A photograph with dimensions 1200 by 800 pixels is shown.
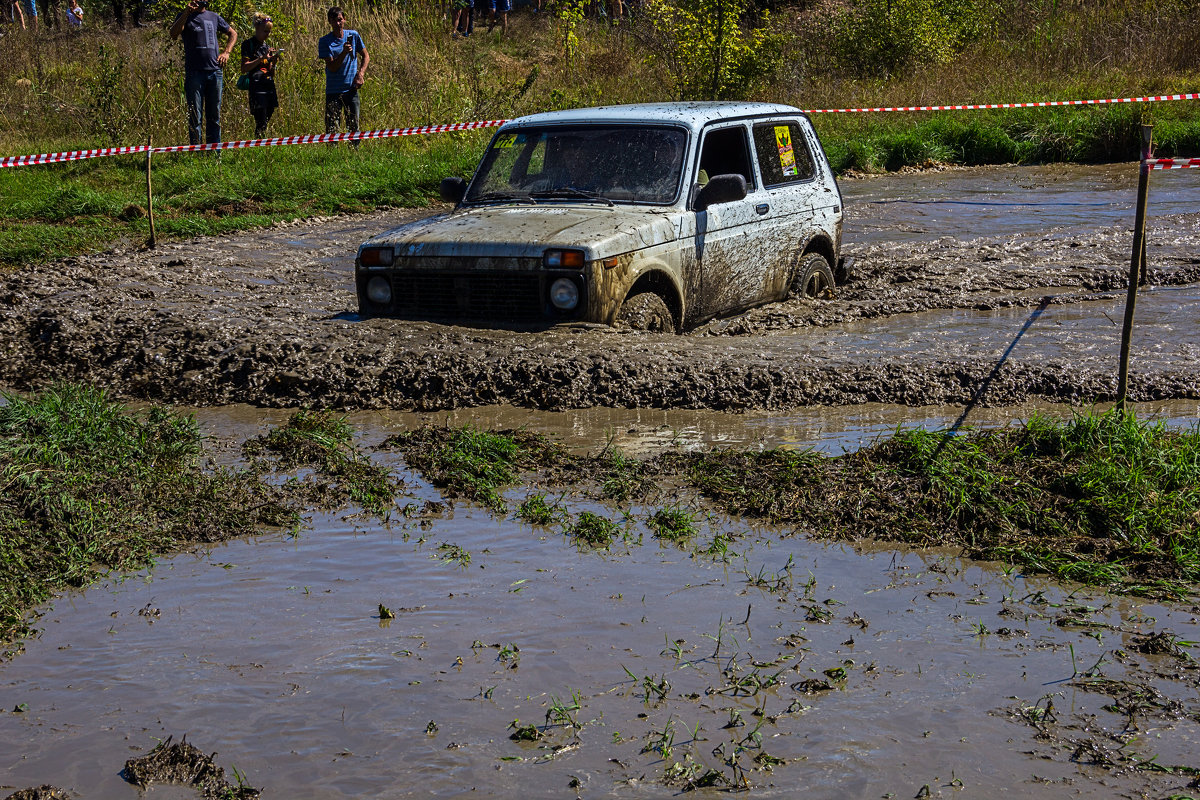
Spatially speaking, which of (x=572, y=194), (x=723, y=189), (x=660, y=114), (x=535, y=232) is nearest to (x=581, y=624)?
(x=535, y=232)

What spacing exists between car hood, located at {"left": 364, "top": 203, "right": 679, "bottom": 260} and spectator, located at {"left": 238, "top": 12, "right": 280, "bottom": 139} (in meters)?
9.61

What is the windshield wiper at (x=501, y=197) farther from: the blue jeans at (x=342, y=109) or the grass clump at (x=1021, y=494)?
the blue jeans at (x=342, y=109)

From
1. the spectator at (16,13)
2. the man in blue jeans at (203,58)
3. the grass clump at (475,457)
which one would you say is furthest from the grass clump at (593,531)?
the spectator at (16,13)

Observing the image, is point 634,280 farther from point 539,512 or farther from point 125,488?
point 125,488

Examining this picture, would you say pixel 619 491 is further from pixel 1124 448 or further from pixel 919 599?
pixel 1124 448

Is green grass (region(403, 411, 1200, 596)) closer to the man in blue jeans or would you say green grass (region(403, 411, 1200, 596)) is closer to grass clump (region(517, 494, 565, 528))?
grass clump (region(517, 494, 565, 528))

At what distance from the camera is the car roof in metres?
8.11

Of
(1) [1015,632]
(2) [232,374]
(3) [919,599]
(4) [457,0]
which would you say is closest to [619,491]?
(3) [919,599]

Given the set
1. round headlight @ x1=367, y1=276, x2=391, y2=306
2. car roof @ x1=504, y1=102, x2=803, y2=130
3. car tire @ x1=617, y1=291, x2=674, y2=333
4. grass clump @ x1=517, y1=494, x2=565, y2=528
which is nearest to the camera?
grass clump @ x1=517, y1=494, x2=565, y2=528

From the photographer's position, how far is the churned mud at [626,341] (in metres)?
7.20

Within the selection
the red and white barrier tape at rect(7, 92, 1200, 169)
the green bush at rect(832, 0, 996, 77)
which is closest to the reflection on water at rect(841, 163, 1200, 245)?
the red and white barrier tape at rect(7, 92, 1200, 169)

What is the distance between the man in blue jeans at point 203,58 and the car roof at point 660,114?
28.9 feet

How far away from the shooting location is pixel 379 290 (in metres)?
7.76

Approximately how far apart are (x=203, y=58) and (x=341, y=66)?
1.78m
